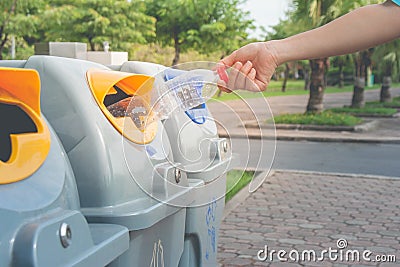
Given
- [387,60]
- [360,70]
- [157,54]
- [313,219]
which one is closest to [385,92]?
[387,60]

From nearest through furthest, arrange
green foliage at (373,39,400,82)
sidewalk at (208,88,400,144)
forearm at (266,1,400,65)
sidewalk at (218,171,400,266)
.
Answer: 1. forearm at (266,1,400,65)
2. sidewalk at (208,88,400,144)
3. sidewalk at (218,171,400,266)
4. green foliage at (373,39,400,82)

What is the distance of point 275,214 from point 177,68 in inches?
157

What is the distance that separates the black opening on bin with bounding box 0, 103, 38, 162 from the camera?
2013 millimetres

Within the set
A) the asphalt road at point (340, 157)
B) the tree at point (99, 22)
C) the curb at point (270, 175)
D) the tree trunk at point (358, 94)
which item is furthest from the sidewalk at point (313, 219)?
the tree at point (99, 22)

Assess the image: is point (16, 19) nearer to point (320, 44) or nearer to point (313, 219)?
point (313, 219)

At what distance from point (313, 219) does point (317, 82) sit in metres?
10.3

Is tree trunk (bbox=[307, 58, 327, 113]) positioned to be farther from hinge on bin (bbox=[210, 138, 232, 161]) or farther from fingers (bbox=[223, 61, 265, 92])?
fingers (bbox=[223, 61, 265, 92])

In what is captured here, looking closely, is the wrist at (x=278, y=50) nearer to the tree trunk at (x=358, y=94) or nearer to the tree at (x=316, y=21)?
the tree at (x=316, y=21)

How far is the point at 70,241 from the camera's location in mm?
1669

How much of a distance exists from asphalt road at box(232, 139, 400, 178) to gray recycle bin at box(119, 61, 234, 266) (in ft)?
12.4

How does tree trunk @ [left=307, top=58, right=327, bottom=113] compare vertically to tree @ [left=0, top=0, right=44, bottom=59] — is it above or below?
below

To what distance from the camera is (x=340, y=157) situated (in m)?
10.4

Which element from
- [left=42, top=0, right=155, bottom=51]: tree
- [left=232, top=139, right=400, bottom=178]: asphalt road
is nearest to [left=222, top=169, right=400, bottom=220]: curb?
[left=232, top=139, right=400, bottom=178]: asphalt road

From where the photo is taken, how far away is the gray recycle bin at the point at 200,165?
2.86m
